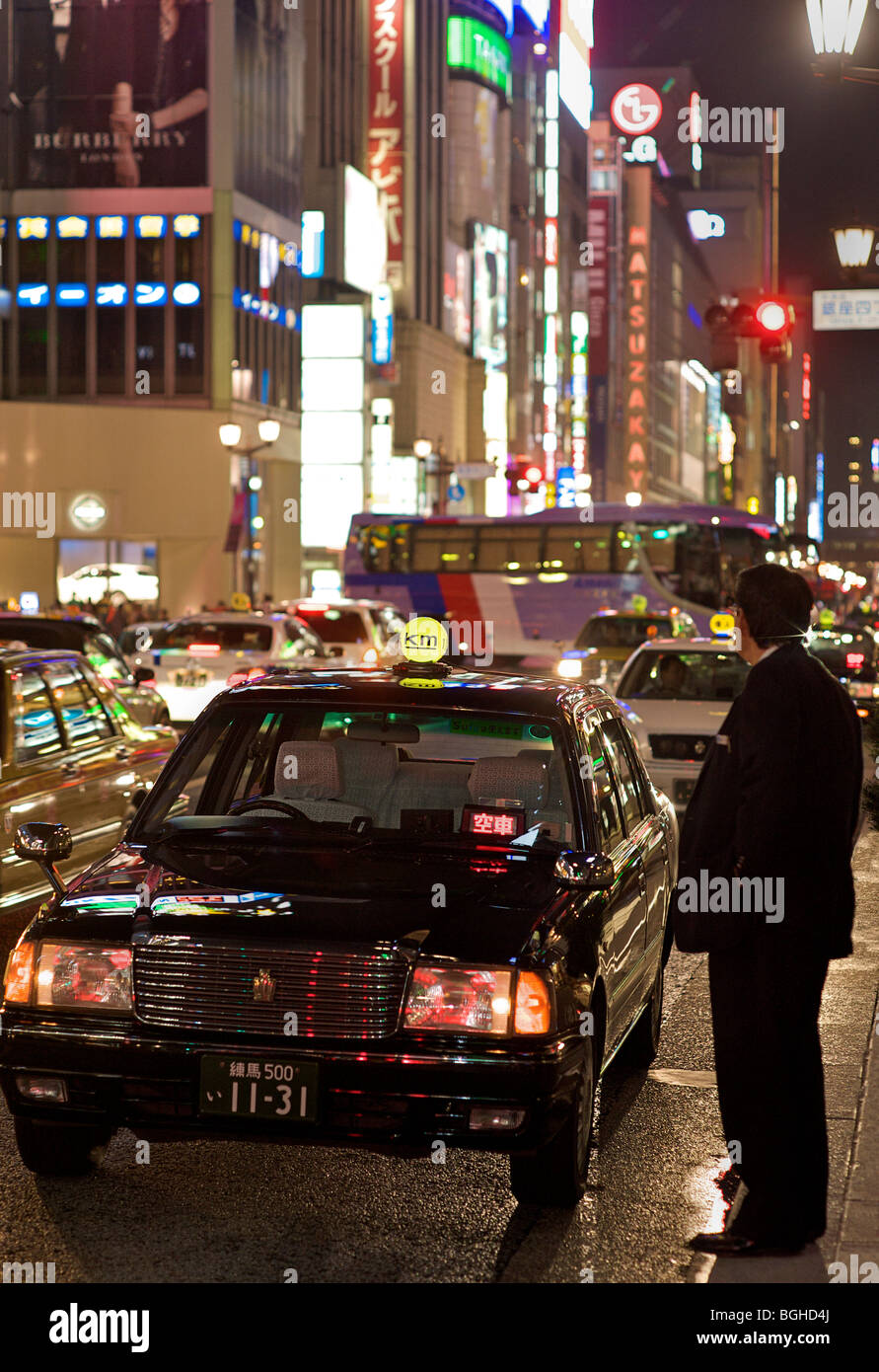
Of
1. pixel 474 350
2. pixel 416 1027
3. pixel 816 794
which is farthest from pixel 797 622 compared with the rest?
pixel 474 350

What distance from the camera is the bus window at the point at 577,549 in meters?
39.1

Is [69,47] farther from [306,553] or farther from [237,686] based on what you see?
[237,686]

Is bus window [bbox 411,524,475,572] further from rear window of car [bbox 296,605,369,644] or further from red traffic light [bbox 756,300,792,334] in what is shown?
red traffic light [bbox 756,300,792,334]

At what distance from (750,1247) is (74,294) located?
4861 centimetres

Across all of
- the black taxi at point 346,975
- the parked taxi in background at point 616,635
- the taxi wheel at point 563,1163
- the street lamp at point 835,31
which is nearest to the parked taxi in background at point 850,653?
the parked taxi in background at point 616,635

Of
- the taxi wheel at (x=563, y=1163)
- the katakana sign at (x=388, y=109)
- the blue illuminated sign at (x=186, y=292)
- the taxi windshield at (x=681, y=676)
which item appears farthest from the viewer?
the katakana sign at (x=388, y=109)

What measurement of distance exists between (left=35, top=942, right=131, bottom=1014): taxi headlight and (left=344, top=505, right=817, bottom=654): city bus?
32.1 metres

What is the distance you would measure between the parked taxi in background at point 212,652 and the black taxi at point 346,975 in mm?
13702

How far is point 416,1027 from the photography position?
480cm

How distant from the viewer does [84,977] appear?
503 centimetres

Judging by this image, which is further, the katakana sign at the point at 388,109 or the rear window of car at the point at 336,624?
the katakana sign at the point at 388,109

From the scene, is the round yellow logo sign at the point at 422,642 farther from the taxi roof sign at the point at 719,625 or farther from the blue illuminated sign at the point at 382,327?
the blue illuminated sign at the point at 382,327

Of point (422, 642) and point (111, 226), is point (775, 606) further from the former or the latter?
point (111, 226)

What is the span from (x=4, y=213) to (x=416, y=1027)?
49.2 m
